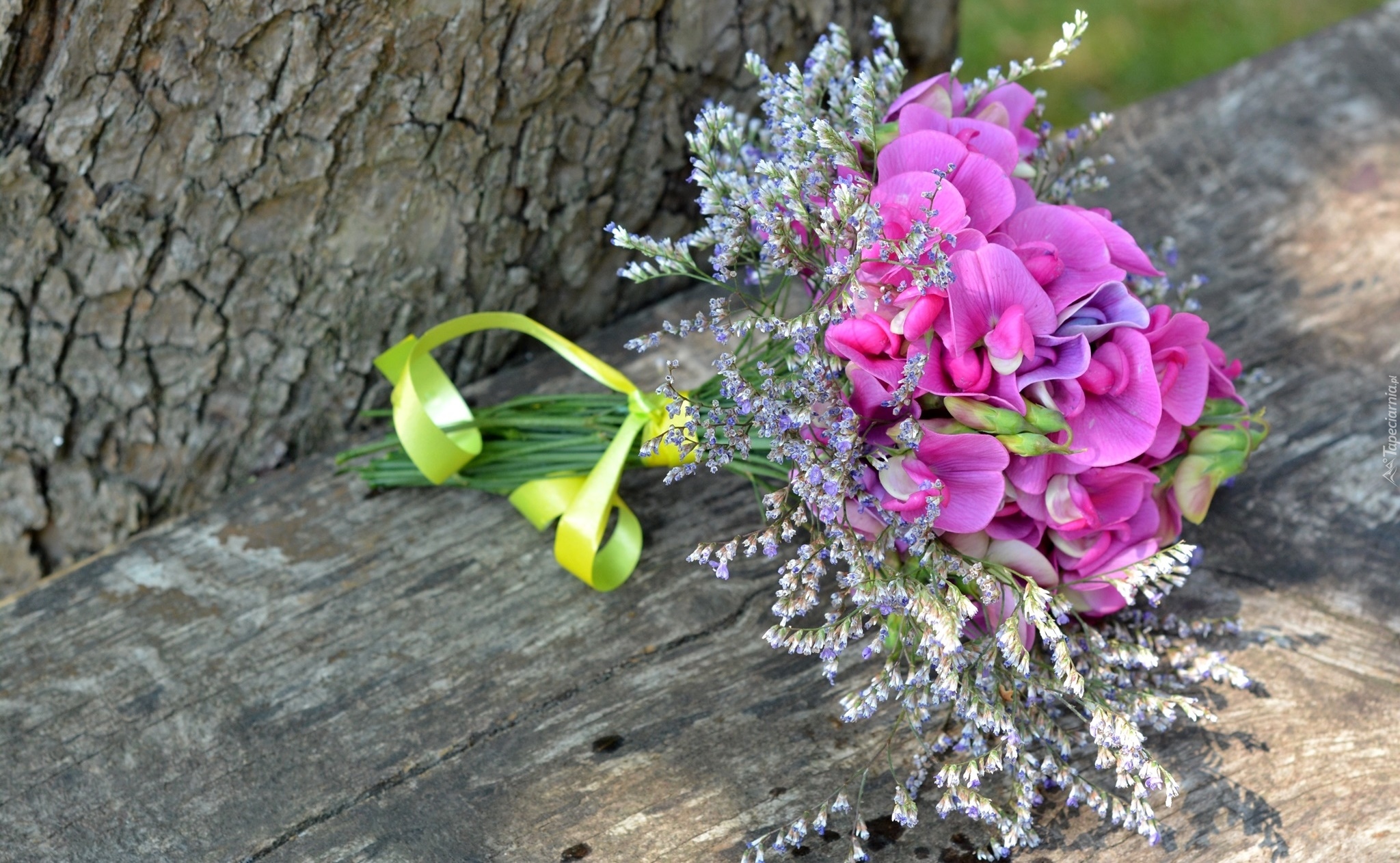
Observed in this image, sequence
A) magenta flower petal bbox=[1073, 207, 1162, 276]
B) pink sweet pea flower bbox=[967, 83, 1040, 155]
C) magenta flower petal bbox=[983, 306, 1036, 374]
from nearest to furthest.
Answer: magenta flower petal bbox=[983, 306, 1036, 374] < magenta flower petal bbox=[1073, 207, 1162, 276] < pink sweet pea flower bbox=[967, 83, 1040, 155]

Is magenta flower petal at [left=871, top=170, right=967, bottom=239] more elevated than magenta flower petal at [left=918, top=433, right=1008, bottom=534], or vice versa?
magenta flower petal at [left=871, top=170, right=967, bottom=239]

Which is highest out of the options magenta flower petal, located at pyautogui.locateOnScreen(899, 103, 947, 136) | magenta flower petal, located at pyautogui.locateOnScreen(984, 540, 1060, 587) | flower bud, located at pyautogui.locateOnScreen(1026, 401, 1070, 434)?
magenta flower petal, located at pyautogui.locateOnScreen(899, 103, 947, 136)

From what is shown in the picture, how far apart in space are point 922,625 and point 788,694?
23 cm

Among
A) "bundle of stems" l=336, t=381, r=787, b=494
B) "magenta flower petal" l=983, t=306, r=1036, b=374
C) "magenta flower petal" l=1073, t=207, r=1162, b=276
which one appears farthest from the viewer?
"bundle of stems" l=336, t=381, r=787, b=494

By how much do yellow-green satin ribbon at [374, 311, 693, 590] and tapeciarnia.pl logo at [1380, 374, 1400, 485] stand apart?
95cm

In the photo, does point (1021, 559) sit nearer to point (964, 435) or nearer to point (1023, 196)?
point (964, 435)

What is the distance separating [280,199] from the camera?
1294 millimetres

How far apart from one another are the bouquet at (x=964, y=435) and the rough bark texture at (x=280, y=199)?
35cm

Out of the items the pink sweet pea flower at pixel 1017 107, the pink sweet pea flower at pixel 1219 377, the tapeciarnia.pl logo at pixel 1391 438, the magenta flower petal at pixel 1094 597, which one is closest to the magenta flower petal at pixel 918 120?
the pink sweet pea flower at pixel 1017 107

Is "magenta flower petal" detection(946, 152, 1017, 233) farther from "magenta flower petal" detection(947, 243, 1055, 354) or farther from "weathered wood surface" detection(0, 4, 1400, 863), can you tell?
"weathered wood surface" detection(0, 4, 1400, 863)

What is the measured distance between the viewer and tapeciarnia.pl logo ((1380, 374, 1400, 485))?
138cm

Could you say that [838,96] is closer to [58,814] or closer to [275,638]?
[275,638]

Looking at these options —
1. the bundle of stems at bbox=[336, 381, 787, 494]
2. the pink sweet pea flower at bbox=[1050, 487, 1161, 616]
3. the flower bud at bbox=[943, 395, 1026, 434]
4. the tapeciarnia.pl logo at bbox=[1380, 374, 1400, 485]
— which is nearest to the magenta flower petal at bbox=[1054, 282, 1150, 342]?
the flower bud at bbox=[943, 395, 1026, 434]

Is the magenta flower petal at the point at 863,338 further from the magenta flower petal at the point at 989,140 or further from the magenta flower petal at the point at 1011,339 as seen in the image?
the magenta flower petal at the point at 989,140
